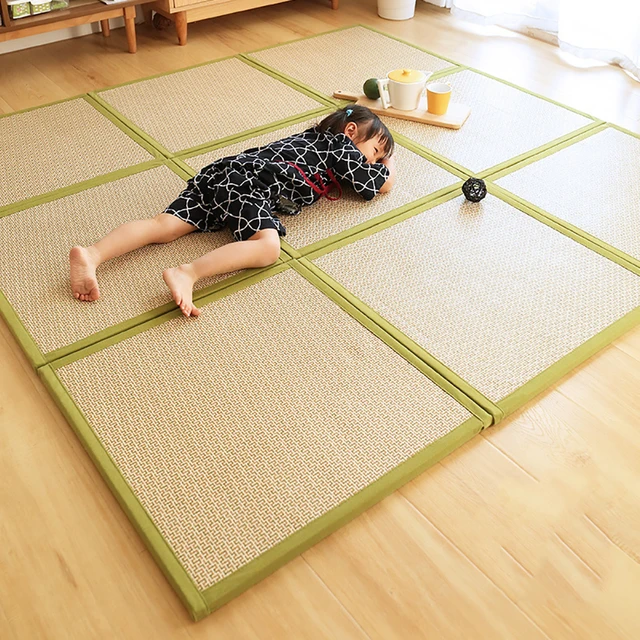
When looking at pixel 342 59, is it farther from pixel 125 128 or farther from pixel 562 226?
pixel 562 226

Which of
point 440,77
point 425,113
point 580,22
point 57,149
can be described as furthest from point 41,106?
point 580,22

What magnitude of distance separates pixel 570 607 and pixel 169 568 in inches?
23.0

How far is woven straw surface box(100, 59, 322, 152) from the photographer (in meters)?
2.17

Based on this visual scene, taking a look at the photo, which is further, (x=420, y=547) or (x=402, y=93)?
(x=402, y=93)

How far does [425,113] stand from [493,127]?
217mm

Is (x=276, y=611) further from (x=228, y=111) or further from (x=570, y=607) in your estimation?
(x=228, y=111)

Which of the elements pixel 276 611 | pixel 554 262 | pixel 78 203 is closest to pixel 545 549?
pixel 276 611

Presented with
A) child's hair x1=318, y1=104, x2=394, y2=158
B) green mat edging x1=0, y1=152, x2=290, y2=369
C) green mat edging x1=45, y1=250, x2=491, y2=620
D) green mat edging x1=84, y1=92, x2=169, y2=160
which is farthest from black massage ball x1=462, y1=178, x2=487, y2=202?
green mat edging x1=84, y1=92, x2=169, y2=160

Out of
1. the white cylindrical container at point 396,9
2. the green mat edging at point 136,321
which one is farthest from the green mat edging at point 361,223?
the white cylindrical container at point 396,9

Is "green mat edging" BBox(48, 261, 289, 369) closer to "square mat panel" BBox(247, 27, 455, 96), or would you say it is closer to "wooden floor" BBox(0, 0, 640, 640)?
"wooden floor" BBox(0, 0, 640, 640)

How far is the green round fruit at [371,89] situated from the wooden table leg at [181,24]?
87 centimetres

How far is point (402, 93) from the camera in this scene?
2209 millimetres

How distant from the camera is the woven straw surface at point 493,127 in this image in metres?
2.09

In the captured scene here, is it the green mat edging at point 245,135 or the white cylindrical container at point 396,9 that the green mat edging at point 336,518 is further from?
the white cylindrical container at point 396,9
